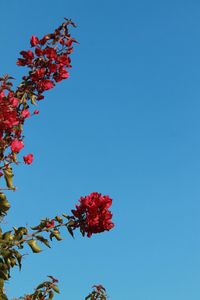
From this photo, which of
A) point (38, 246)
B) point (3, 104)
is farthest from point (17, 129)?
point (38, 246)

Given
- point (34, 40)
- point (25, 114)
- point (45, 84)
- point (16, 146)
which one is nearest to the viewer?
point (16, 146)

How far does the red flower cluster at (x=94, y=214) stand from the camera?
16.3ft

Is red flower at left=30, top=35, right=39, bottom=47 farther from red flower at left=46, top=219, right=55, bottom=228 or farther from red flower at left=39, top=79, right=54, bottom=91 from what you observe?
red flower at left=46, top=219, right=55, bottom=228

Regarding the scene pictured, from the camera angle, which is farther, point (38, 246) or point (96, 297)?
point (96, 297)

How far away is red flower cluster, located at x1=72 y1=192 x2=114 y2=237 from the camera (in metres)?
4.98

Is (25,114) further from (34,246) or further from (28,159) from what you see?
(34,246)

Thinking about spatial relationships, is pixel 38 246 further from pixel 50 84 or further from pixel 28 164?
pixel 50 84

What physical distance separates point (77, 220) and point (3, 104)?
1.37 meters

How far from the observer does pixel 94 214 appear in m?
5.00

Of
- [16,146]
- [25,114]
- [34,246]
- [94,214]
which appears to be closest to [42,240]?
[34,246]

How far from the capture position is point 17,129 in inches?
193

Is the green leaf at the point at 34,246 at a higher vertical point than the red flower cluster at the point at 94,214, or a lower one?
lower

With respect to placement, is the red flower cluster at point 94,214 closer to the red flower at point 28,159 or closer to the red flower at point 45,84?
the red flower at point 28,159

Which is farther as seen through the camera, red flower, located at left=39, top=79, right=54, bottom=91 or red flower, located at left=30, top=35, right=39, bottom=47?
red flower, located at left=30, top=35, right=39, bottom=47
